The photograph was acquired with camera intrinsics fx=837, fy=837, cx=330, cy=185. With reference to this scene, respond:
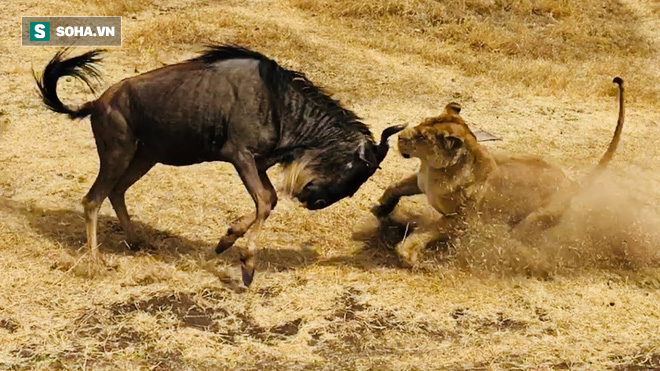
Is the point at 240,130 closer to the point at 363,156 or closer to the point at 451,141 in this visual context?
the point at 363,156

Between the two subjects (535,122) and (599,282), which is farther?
(535,122)

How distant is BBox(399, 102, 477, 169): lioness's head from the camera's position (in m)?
6.73

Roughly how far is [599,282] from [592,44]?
9217 mm

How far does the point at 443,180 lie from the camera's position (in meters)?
6.96

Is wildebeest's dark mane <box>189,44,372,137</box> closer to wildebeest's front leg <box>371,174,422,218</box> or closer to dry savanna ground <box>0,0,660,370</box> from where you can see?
wildebeest's front leg <box>371,174,422,218</box>

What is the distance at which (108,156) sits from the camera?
680 cm

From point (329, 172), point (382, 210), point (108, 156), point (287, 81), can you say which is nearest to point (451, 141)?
point (329, 172)

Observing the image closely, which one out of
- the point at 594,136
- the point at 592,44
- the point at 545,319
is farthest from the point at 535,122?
the point at 545,319

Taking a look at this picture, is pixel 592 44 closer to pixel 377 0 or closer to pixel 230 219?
pixel 377 0

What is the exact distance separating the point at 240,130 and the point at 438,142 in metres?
1.59

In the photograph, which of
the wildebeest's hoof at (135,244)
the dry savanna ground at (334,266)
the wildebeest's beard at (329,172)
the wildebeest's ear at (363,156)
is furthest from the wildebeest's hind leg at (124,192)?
the wildebeest's ear at (363,156)

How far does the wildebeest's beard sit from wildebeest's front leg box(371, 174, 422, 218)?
2.79 ft

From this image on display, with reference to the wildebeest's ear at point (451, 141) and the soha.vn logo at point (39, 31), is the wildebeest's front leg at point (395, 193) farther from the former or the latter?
the soha.vn logo at point (39, 31)
